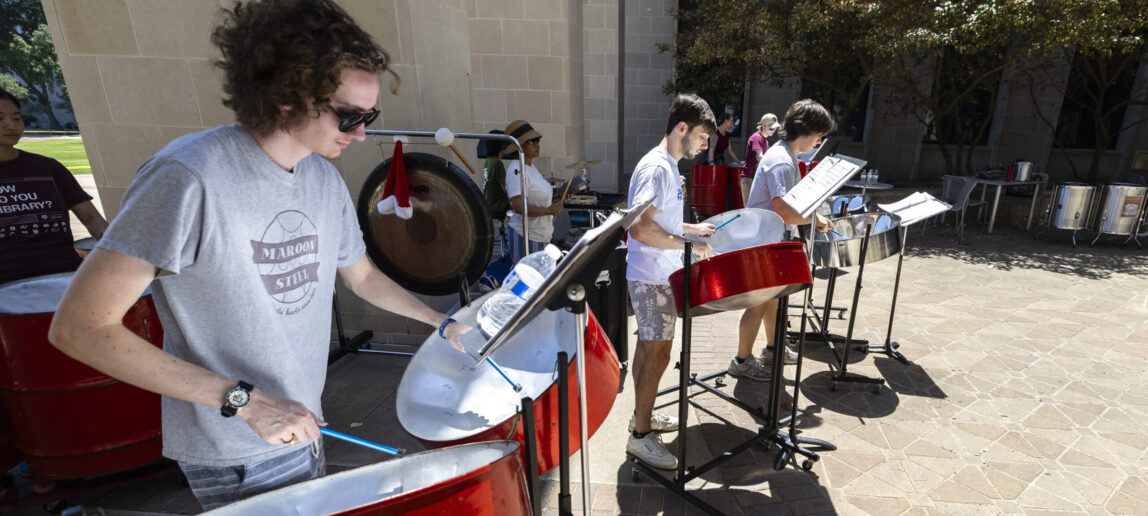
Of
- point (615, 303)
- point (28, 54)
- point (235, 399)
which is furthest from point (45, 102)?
point (235, 399)

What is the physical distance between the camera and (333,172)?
120 cm

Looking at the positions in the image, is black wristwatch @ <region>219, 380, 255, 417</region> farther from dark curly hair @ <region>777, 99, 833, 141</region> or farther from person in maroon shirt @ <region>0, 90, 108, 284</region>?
dark curly hair @ <region>777, 99, 833, 141</region>

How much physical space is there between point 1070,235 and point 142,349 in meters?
9.06

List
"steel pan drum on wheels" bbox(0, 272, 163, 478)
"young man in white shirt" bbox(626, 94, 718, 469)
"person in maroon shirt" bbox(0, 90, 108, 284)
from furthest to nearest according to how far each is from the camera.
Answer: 1. "person in maroon shirt" bbox(0, 90, 108, 284)
2. "young man in white shirt" bbox(626, 94, 718, 469)
3. "steel pan drum on wheels" bbox(0, 272, 163, 478)

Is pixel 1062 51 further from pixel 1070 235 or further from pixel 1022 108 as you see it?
pixel 1070 235

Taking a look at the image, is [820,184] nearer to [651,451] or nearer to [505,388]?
[651,451]

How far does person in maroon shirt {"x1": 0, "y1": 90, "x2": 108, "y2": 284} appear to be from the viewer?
7.01 ft

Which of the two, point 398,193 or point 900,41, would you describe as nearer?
point 398,193

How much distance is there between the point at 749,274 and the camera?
165 cm

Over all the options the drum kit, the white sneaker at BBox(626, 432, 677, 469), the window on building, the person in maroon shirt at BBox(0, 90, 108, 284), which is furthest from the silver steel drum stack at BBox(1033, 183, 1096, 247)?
the person in maroon shirt at BBox(0, 90, 108, 284)

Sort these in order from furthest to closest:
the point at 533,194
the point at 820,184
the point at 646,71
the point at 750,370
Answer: the point at 646,71
the point at 533,194
the point at 750,370
the point at 820,184

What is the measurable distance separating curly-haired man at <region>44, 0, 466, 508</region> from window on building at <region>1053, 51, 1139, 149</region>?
1163 cm

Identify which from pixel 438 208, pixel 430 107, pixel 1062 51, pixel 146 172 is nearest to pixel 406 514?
pixel 146 172

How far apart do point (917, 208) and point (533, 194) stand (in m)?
2.23
